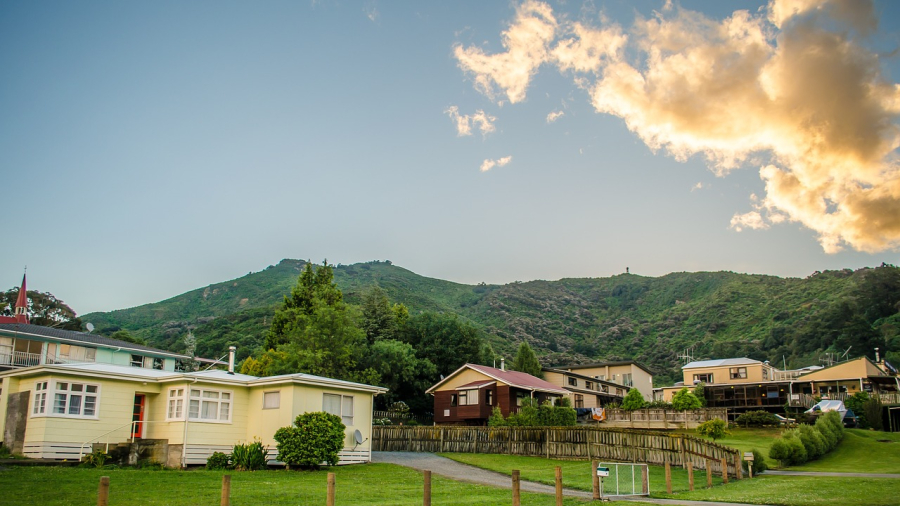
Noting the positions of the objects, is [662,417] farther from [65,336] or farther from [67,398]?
[65,336]

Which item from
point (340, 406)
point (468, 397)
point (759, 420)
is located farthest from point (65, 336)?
point (759, 420)

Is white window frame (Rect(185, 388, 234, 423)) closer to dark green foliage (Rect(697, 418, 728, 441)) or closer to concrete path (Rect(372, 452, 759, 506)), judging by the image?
concrete path (Rect(372, 452, 759, 506))

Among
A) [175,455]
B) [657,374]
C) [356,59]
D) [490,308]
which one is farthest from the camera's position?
[490,308]

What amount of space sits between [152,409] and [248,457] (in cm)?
521

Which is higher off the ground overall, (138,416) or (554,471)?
(138,416)

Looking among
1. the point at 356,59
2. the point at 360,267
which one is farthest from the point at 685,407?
the point at 360,267

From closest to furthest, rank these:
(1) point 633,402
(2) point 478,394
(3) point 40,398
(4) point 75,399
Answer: (3) point 40,398
(4) point 75,399
(1) point 633,402
(2) point 478,394

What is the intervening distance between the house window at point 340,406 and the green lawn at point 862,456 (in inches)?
789

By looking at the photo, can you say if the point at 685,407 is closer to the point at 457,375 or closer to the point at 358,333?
the point at 457,375

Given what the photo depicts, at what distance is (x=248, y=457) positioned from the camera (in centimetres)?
2353

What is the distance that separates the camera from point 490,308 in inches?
4788

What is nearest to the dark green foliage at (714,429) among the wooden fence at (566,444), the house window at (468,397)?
the wooden fence at (566,444)

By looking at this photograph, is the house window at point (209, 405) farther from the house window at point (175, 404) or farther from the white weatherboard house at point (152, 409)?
the house window at point (175, 404)

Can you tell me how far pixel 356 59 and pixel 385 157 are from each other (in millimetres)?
7650
